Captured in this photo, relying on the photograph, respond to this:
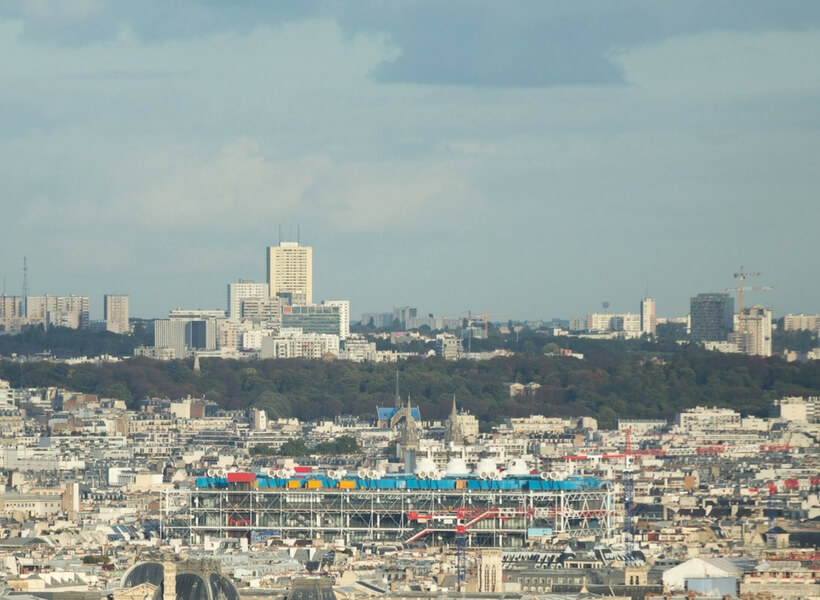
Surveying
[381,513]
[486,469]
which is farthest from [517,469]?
[381,513]

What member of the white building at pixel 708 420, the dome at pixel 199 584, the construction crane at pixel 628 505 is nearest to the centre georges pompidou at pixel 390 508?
the construction crane at pixel 628 505

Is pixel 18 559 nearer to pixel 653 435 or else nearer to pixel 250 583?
pixel 250 583

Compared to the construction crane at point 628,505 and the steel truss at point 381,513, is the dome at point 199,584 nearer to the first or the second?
the construction crane at point 628,505

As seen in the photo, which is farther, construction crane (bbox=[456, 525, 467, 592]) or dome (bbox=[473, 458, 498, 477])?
dome (bbox=[473, 458, 498, 477])

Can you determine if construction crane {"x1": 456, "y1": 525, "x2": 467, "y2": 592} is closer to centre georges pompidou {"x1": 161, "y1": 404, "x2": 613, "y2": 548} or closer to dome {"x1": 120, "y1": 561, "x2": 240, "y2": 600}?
centre georges pompidou {"x1": 161, "y1": 404, "x2": 613, "y2": 548}

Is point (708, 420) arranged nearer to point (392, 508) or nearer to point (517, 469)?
point (517, 469)

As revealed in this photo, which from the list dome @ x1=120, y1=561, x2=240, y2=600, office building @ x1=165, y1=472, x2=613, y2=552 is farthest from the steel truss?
dome @ x1=120, y1=561, x2=240, y2=600
